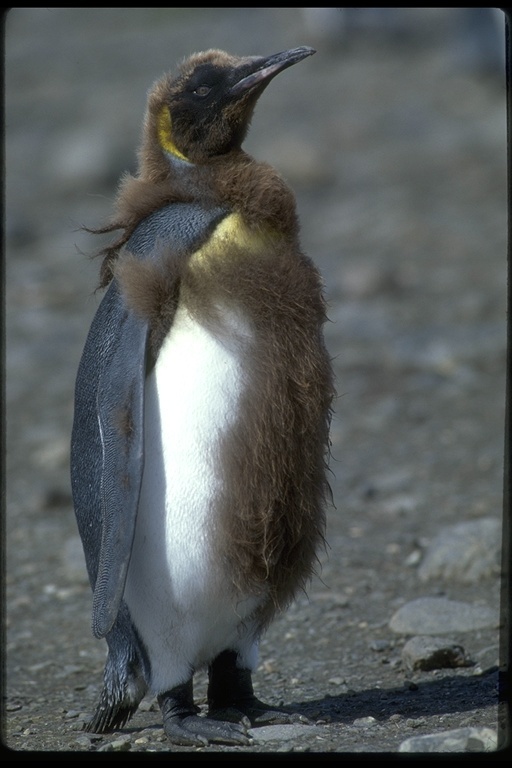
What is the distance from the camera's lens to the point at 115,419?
6.66 ft

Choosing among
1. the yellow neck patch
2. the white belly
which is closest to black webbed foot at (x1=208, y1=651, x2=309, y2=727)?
the white belly

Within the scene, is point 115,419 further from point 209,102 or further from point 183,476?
point 209,102

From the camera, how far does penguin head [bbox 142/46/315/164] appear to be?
6.92 ft

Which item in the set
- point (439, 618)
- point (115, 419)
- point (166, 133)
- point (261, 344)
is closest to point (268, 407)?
point (261, 344)

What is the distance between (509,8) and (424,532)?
1804 millimetres

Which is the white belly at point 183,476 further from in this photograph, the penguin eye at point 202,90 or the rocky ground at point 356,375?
the penguin eye at point 202,90

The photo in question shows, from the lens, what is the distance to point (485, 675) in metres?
2.46

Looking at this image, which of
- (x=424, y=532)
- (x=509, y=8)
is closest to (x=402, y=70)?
(x=424, y=532)

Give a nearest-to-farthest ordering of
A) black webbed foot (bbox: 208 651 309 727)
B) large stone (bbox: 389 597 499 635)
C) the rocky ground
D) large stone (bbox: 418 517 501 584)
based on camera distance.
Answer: black webbed foot (bbox: 208 651 309 727)
the rocky ground
large stone (bbox: 389 597 499 635)
large stone (bbox: 418 517 501 584)

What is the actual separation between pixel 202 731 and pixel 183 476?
18.0 inches

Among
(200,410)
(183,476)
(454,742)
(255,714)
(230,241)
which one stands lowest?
(255,714)

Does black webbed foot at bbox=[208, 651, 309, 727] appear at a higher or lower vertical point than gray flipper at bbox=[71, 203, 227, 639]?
lower

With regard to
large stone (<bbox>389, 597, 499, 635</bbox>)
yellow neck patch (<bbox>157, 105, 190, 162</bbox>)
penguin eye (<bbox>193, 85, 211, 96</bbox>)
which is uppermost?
penguin eye (<bbox>193, 85, 211, 96</bbox>)

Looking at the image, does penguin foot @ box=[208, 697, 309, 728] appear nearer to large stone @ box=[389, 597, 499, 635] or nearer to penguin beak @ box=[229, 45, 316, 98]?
large stone @ box=[389, 597, 499, 635]
